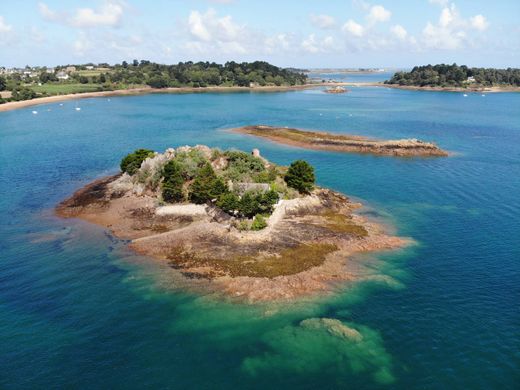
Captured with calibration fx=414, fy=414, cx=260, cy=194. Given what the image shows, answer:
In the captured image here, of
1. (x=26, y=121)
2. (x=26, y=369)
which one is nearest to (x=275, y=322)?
(x=26, y=369)

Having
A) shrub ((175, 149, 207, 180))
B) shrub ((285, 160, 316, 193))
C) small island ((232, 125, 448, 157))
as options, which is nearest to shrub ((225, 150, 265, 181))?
shrub ((175, 149, 207, 180))

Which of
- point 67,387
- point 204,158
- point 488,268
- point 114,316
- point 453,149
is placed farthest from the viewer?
point 453,149

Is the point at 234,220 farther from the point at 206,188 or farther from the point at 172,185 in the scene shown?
the point at 172,185

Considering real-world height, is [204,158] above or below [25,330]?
above

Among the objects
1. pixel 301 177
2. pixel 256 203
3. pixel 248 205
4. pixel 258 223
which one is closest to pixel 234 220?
pixel 248 205

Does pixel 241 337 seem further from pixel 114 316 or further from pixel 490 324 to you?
pixel 490 324

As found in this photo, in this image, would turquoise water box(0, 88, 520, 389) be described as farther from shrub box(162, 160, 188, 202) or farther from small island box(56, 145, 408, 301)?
shrub box(162, 160, 188, 202)

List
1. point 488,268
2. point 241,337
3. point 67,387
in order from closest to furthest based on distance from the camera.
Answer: point 67,387 → point 241,337 → point 488,268
